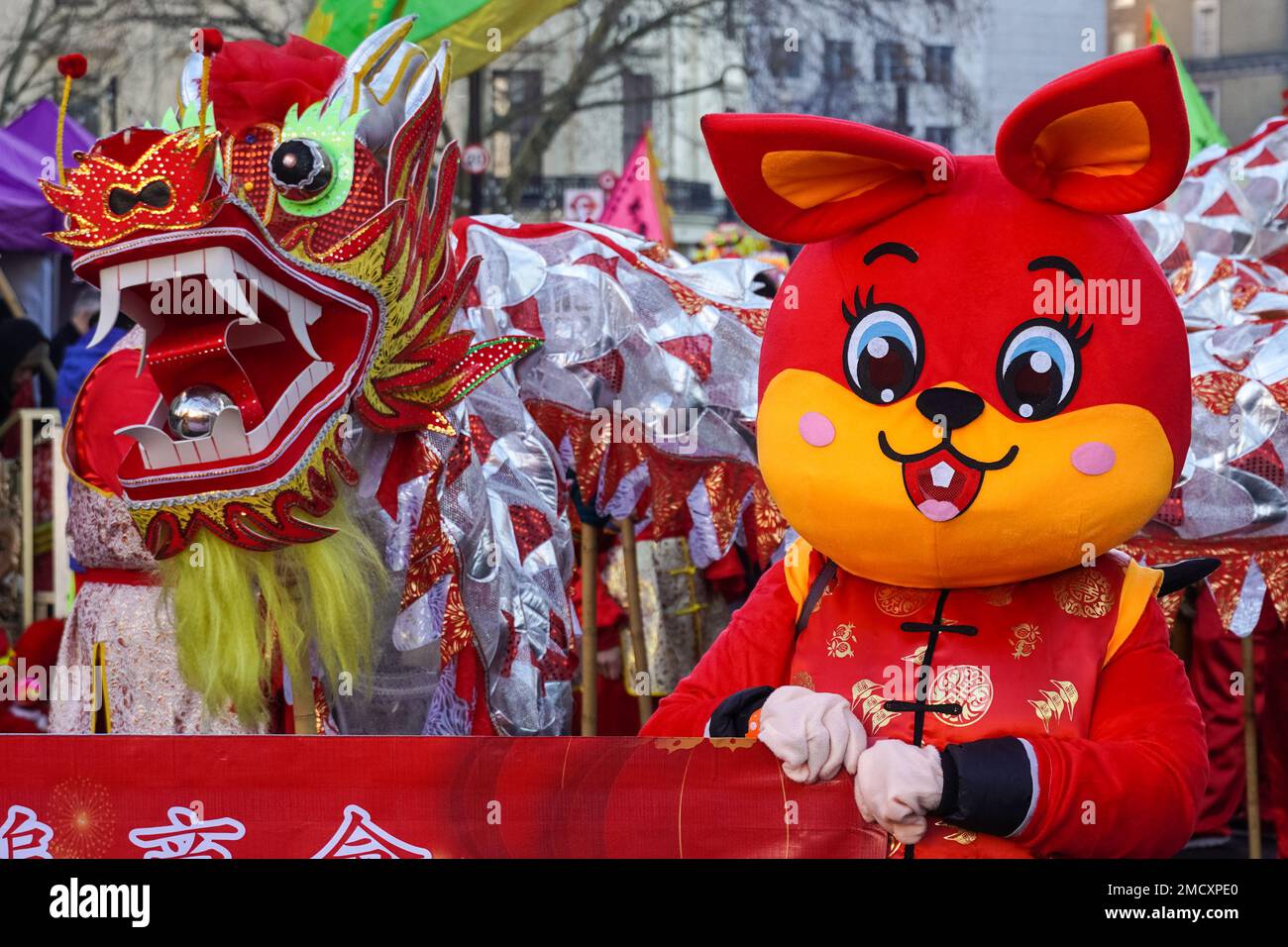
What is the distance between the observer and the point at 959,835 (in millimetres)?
2391

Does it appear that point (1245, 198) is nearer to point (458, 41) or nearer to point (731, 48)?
point (458, 41)

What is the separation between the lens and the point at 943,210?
2543mm

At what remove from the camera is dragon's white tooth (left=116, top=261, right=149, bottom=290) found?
2861 mm

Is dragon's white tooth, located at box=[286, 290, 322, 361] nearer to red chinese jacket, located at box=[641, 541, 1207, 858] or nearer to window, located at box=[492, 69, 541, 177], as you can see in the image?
red chinese jacket, located at box=[641, 541, 1207, 858]

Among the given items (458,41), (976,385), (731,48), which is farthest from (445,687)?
(731,48)

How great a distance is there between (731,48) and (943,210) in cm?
2097

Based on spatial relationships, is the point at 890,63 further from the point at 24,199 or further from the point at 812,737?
the point at 812,737

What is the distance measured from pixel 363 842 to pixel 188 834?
0.25 m

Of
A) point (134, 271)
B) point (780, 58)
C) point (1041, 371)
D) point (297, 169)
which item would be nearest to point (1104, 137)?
point (1041, 371)

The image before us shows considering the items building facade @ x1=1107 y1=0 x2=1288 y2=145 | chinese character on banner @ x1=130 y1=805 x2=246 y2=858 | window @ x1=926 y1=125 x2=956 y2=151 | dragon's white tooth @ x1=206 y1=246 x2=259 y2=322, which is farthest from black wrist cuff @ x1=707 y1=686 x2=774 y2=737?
building facade @ x1=1107 y1=0 x2=1288 y2=145

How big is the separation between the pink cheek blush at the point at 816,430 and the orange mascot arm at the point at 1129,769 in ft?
1.72

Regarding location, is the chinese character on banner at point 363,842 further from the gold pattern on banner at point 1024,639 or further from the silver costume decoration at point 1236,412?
the silver costume decoration at point 1236,412

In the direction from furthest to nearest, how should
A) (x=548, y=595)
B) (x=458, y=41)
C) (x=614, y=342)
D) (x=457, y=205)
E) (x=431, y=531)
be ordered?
(x=457, y=205), (x=458, y=41), (x=614, y=342), (x=548, y=595), (x=431, y=531)

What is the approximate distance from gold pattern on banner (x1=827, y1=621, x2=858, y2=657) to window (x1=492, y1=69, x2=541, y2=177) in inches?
537
